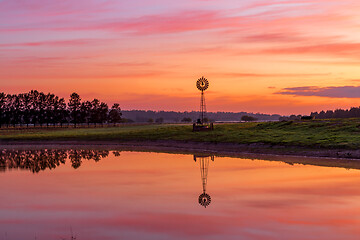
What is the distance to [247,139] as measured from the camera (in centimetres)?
6291

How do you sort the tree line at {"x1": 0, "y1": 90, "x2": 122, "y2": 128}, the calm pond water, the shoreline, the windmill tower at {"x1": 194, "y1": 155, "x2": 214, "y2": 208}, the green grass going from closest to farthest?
the calm pond water < the windmill tower at {"x1": 194, "y1": 155, "x2": 214, "y2": 208} < the shoreline < the green grass < the tree line at {"x1": 0, "y1": 90, "x2": 122, "y2": 128}

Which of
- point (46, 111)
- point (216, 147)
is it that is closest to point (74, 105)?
point (46, 111)

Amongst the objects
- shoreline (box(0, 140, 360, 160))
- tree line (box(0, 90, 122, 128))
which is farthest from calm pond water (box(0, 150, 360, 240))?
tree line (box(0, 90, 122, 128))

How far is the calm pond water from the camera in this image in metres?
17.7

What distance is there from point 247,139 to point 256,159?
49.0 feet

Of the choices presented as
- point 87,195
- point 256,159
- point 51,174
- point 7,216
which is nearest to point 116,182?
point 87,195

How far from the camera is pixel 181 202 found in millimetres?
23844

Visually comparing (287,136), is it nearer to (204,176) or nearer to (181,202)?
(204,176)

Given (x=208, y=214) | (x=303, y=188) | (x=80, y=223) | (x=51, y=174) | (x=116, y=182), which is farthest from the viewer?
(x=51, y=174)

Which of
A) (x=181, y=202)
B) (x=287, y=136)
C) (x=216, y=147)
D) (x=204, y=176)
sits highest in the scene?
(x=287, y=136)

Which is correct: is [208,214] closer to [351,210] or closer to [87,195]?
[351,210]

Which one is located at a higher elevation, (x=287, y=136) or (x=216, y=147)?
(x=287, y=136)

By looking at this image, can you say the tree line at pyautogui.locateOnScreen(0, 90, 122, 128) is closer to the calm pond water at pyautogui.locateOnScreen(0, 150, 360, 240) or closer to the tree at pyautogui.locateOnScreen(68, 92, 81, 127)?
the tree at pyautogui.locateOnScreen(68, 92, 81, 127)

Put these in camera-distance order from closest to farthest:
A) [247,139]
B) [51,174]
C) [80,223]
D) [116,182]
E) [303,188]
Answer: [80,223], [303,188], [116,182], [51,174], [247,139]
